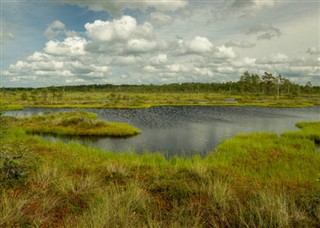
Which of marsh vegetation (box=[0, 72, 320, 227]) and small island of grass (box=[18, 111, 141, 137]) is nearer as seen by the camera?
marsh vegetation (box=[0, 72, 320, 227])

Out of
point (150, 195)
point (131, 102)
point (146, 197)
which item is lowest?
point (150, 195)

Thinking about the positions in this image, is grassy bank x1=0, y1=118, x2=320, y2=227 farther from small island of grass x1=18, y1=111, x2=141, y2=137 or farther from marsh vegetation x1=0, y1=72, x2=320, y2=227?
small island of grass x1=18, y1=111, x2=141, y2=137

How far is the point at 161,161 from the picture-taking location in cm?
1767

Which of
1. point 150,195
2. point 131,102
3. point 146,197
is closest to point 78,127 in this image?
point 150,195

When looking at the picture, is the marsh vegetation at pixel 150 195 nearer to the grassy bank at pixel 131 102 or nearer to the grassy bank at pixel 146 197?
the grassy bank at pixel 146 197

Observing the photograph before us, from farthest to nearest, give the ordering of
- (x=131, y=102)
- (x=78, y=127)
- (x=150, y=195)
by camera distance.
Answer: (x=131, y=102), (x=78, y=127), (x=150, y=195)

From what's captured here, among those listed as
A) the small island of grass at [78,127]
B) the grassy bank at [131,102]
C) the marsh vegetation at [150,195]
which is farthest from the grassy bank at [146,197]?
the grassy bank at [131,102]

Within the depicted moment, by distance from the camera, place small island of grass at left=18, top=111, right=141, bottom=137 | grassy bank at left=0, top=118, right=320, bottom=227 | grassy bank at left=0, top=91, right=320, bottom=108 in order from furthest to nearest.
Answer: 1. grassy bank at left=0, top=91, right=320, bottom=108
2. small island of grass at left=18, top=111, right=141, bottom=137
3. grassy bank at left=0, top=118, right=320, bottom=227

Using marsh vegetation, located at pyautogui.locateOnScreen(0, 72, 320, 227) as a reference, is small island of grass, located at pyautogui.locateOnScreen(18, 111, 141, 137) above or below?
below

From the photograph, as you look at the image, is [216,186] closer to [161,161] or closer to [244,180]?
[244,180]

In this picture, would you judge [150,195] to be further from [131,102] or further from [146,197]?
[131,102]

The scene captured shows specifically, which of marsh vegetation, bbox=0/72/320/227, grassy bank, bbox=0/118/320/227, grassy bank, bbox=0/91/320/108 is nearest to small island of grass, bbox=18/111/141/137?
marsh vegetation, bbox=0/72/320/227

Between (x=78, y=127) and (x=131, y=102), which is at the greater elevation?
(x=131, y=102)

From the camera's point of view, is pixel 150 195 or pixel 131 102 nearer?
pixel 150 195
